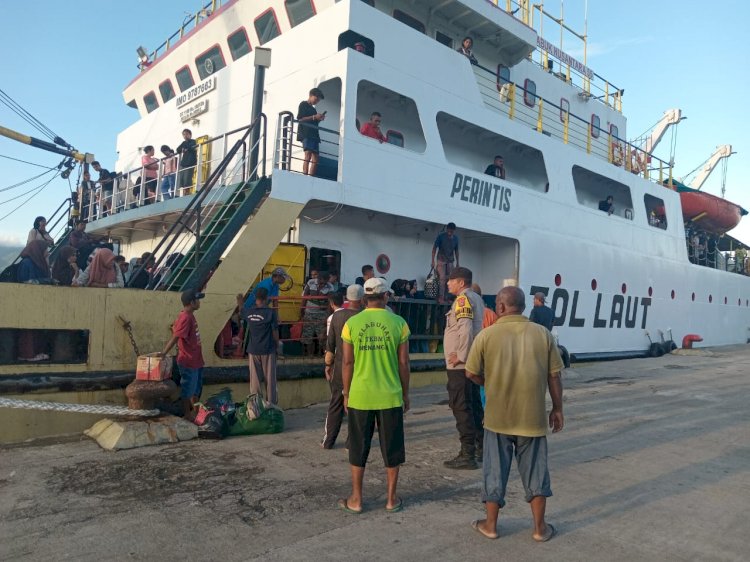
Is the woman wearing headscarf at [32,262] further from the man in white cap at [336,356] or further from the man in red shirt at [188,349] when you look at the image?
the man in white cap at [336,356]

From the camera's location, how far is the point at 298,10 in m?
9.95

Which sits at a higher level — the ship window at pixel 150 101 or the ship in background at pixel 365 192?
the ship window at pixel 150 101

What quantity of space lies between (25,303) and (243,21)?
24.5ft

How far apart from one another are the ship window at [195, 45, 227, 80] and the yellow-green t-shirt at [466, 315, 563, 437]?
33.5 ft

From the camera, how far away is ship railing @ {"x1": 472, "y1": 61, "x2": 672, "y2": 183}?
37.1ft

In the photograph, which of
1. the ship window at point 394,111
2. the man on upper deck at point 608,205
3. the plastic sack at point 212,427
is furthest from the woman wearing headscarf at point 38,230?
the man on upper deck at point 608,205

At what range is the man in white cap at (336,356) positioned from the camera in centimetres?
523

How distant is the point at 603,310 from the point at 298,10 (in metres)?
8.69

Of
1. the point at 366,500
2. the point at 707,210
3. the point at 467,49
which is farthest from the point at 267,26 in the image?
the point at 707,210

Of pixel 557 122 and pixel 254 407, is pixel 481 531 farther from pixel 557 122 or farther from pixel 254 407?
pixel 557 122

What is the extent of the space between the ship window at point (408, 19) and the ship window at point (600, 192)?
5096mm

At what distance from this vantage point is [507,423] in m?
3.27

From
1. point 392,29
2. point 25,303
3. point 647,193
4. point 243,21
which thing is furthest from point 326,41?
point 647,193

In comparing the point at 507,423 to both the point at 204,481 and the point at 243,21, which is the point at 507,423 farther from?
the point at 243,21
